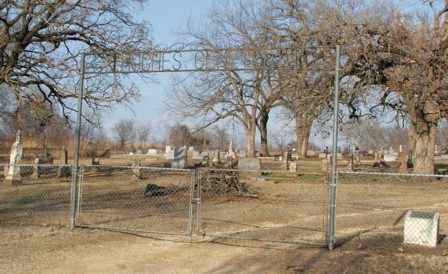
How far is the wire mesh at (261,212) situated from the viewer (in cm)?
956

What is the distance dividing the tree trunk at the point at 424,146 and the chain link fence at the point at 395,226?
5615mm

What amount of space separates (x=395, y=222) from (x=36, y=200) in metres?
10.4

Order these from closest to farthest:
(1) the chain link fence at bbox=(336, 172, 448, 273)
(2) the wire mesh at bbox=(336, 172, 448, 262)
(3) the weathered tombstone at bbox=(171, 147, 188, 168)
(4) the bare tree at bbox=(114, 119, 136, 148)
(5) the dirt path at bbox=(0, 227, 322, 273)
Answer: (5) the dirt path at bbox=(0, 227, 322, 273)
(1) the chain link fence at bbox=(336, 172, 448, 273)
(2) the wire mesh at bbox=(336, 172, 448, 262)
(3) the weathered tombstone at bbox=(171, 147, 188, 168)
(4) the bare tree at bbox=(114, 119, 136, 148)

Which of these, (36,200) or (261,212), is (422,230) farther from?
(36,200)

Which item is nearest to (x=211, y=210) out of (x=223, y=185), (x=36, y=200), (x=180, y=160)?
(x=223, y=185)

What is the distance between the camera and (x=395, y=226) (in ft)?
35.6

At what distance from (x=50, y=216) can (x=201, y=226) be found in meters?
3.74

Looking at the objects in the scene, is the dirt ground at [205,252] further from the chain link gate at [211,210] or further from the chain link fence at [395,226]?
the chain link gate at [211,210]

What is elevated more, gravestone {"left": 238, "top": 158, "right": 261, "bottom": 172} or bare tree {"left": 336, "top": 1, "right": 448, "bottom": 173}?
bare tree {"left": 336, "top": 1, "right": 448, "bottom": 173}

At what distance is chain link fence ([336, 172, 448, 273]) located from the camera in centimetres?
787

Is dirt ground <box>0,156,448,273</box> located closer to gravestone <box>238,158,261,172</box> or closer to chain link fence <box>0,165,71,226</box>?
chain link fence <box>0,165,71,226</box>

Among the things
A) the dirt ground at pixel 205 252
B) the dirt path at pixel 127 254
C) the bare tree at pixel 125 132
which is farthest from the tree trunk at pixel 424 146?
the bare tree at pixel 125 132

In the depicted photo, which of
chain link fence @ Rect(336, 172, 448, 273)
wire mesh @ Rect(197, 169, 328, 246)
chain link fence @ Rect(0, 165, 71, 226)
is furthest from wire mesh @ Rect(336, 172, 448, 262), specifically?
chain link fence @ Rect(0, 165, 71, 226)

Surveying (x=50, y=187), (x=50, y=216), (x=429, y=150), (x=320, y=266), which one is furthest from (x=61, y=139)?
(x=320, y=266)
